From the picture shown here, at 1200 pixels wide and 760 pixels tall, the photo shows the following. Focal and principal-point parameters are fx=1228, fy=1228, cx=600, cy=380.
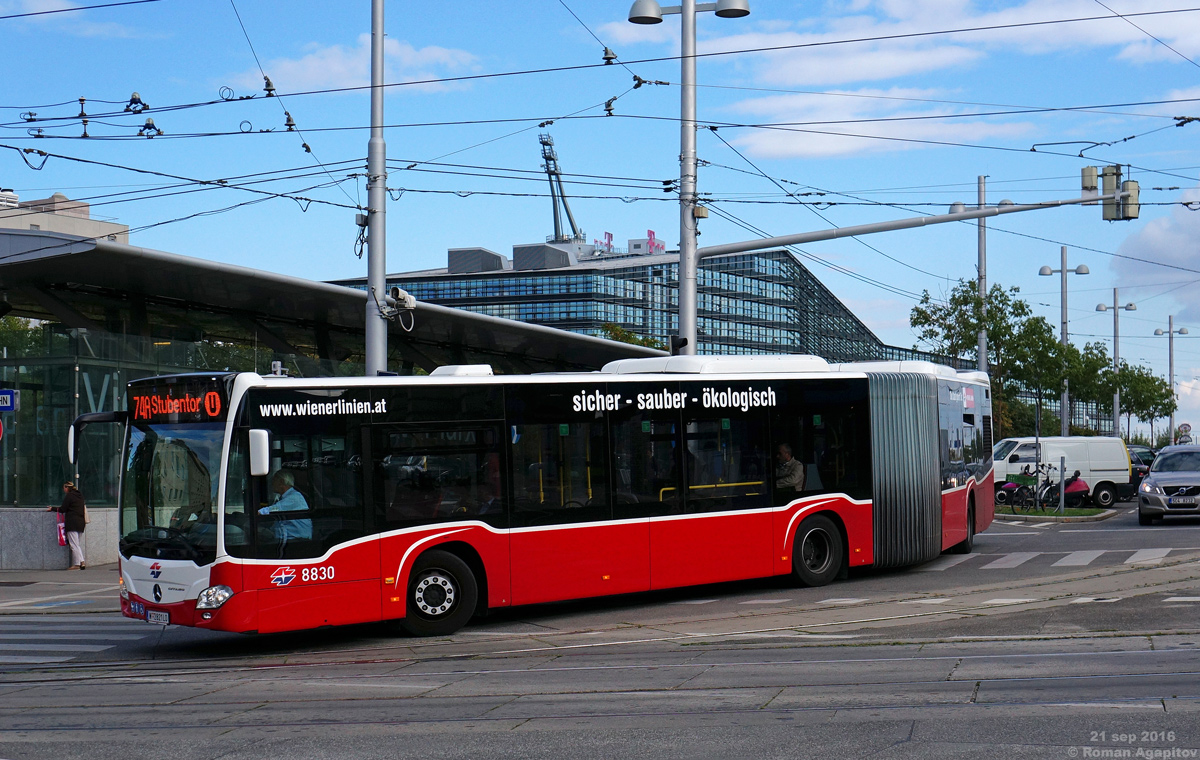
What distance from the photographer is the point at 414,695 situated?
871cm

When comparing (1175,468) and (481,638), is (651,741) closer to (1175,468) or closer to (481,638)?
(481,638)

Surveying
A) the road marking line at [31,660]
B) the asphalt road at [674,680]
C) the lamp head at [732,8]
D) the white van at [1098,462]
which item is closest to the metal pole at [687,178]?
the lamp head at [732,8]

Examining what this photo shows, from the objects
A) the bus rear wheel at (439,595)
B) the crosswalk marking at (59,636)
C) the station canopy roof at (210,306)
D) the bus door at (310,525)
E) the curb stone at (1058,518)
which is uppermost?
the station canopy roof at (210,306)

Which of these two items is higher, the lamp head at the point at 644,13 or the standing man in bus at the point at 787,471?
the lamp head at the point at 644,13

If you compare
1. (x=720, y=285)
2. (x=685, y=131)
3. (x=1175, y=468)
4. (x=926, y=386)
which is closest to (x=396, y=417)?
(x=926, y=386)

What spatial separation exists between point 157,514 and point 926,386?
10191 mm

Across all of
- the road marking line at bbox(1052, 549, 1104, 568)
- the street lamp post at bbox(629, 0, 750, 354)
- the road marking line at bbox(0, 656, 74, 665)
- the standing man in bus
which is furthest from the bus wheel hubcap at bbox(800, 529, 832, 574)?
the road marking line at bbox(0, 656, 74, 665)

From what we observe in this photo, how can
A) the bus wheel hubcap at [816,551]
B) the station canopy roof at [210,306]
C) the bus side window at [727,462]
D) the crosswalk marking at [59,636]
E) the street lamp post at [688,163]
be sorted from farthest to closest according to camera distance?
the street lamp post at [688,163] → the station canopy roof at [210,306] → the bus wheel hubcap at [816,551] → the bus side window at [727,462] → the crosswalk marking at [59,636]

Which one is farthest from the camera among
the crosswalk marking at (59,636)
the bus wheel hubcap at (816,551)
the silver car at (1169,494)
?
the silver car at (1169,494)

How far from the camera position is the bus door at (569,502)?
499 inches

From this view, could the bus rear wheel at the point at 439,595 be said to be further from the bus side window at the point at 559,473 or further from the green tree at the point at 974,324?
the green tree at the point at 974,324

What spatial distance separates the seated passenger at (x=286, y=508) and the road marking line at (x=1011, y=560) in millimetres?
9977

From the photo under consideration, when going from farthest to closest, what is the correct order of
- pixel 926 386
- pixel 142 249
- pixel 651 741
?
pixel 142 249 → pixel 926 386 → pixel 651 741

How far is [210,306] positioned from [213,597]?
1505 cm
